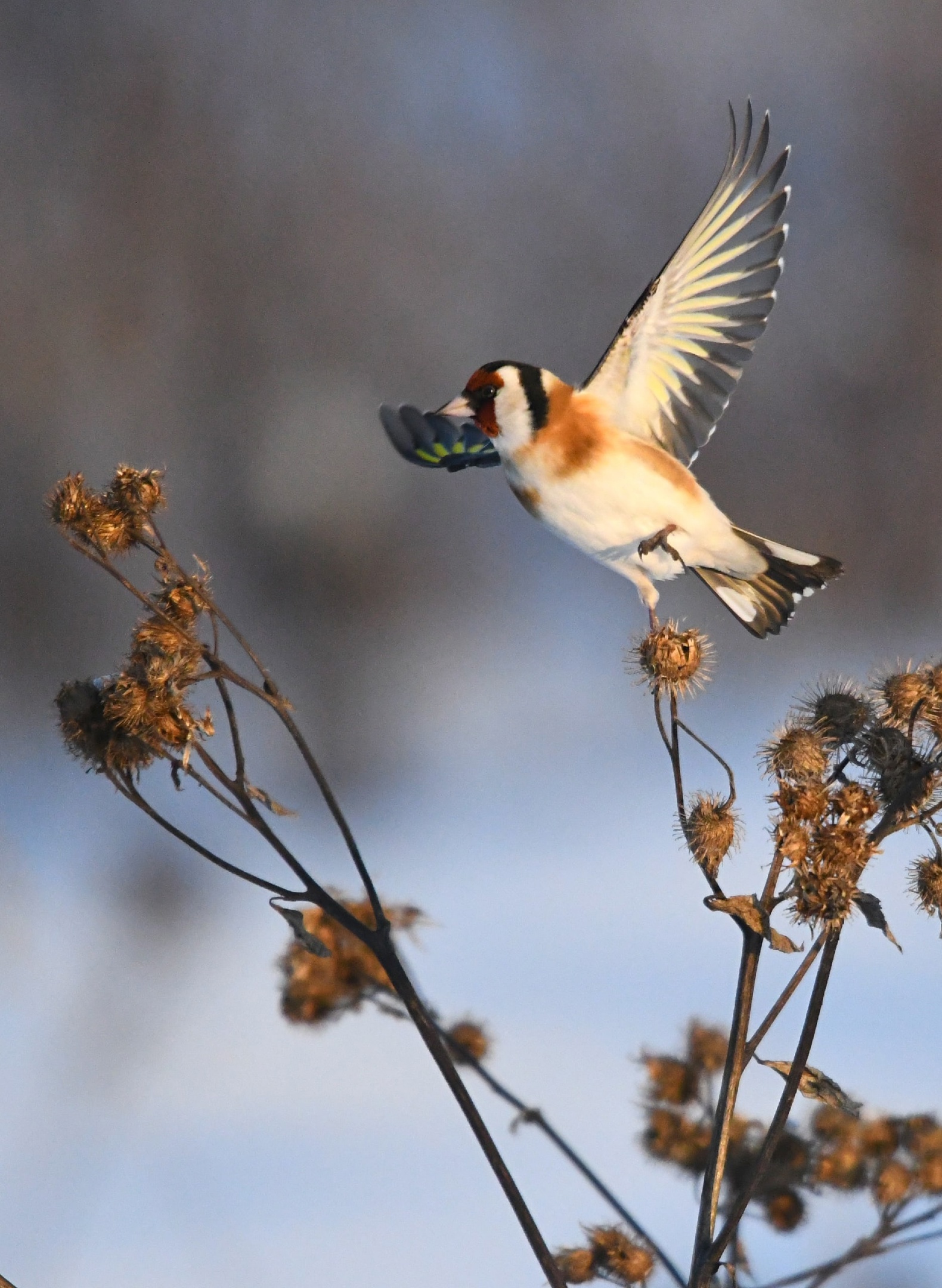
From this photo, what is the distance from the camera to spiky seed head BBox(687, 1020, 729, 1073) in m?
1.05

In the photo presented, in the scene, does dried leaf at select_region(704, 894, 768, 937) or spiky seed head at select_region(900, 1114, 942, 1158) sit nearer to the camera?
dried leaf at select_region(704, 894, 768, 937)

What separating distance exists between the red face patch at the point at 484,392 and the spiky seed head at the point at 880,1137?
62cm

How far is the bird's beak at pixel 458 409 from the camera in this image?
2.56 ft

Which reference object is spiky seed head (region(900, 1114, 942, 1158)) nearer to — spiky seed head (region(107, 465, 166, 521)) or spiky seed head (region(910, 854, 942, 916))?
spiky seed head (region(910, 854, 942, 916))

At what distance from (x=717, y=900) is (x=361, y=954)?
0.41 metres

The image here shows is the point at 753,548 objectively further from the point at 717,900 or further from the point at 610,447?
the point at 717,900

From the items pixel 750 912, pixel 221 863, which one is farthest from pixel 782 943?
pixel 221 863

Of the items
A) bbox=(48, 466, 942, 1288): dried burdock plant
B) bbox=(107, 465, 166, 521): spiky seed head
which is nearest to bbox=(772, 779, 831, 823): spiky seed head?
bbox=(48, 466, 942, 1288): dried burdock plant

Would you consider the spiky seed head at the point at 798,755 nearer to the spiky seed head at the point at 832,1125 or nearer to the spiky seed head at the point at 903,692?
the spiky seed head at the point at 903,692

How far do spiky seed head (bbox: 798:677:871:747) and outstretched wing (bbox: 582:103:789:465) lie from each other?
19 centimetres

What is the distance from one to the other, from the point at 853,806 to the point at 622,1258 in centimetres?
35

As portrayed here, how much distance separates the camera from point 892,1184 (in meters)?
0.92

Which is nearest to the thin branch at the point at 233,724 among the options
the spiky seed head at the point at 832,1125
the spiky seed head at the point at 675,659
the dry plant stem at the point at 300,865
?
the dry plant stem at the point at 300,865

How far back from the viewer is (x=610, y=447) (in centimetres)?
79
